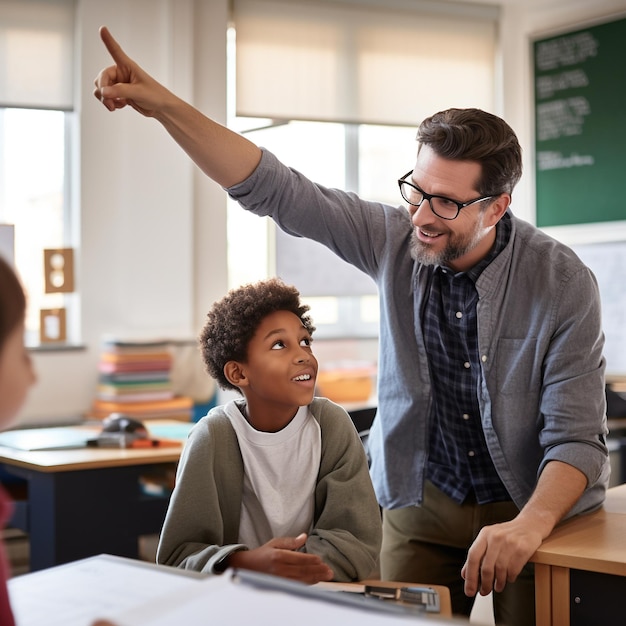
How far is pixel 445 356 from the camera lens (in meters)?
1.83

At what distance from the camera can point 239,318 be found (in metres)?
1.68

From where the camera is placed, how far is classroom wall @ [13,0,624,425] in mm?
4160

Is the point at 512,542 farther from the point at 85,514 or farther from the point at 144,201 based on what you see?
the point at 144,201

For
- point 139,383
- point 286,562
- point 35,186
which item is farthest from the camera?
point 35,186

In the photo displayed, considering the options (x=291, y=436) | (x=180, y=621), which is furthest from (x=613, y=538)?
(x=180, y=621)

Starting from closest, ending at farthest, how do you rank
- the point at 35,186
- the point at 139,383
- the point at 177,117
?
the point at 177,117, the point at 139,383, the point at 35,186

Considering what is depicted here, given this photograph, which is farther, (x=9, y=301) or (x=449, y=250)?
(x=449, y=250)

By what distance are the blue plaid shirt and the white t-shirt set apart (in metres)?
0.34

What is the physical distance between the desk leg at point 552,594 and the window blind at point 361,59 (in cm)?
337

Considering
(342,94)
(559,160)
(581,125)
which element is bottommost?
(559,160)

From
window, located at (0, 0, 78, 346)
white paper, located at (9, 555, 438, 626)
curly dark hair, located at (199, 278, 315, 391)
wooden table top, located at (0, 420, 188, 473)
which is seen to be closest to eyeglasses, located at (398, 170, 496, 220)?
curly dark hair, located at (199, 278, 315, 391)

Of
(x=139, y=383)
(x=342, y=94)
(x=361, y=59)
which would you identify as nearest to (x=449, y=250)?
(x=139, y=383)

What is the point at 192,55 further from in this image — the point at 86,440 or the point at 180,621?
the point at 180,621

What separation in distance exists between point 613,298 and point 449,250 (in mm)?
2963
